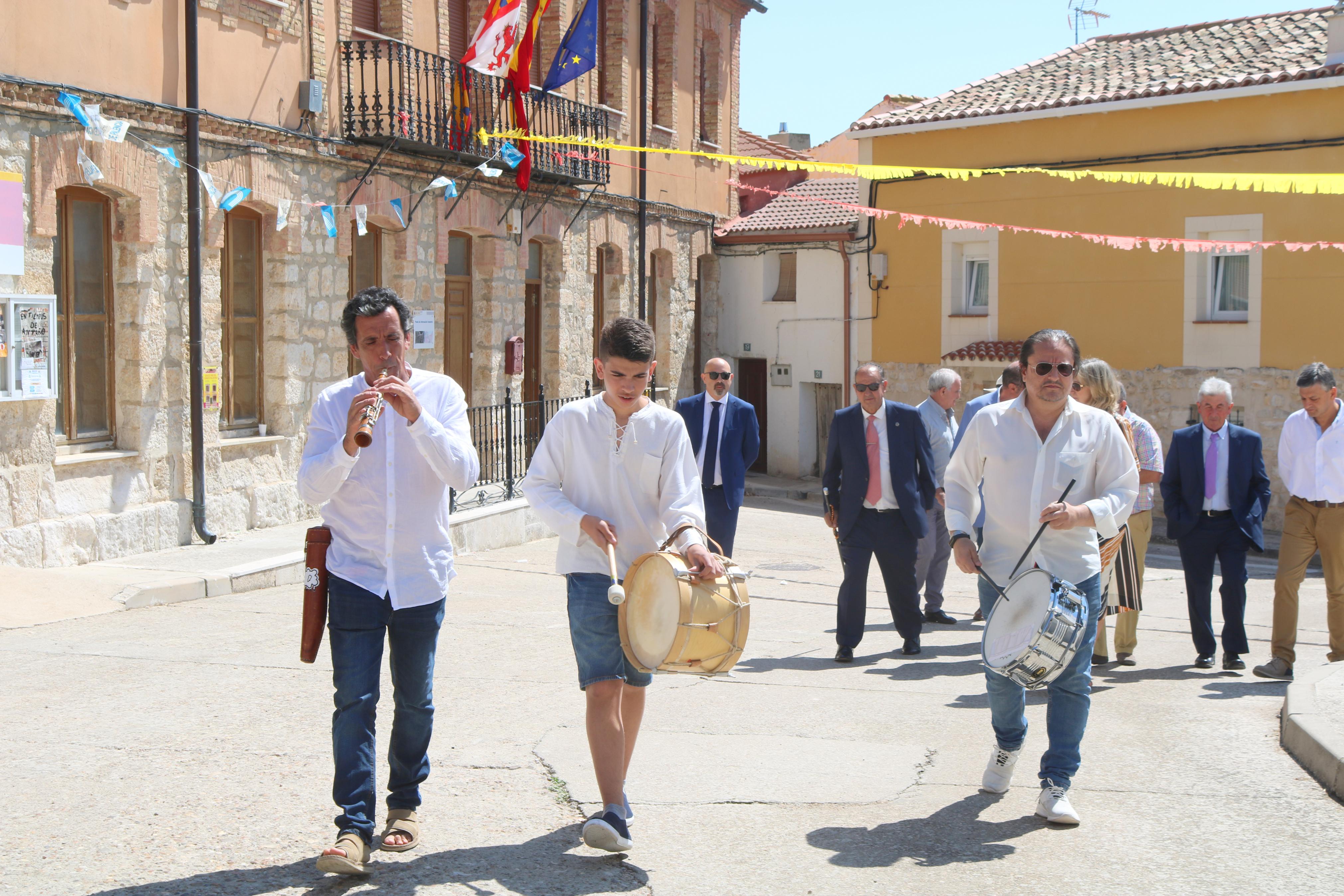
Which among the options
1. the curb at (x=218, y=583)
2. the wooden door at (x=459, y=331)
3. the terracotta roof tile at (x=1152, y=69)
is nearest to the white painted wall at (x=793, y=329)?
the terracotta roof tile at (x=1152, y=69)

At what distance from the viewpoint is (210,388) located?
498 inches

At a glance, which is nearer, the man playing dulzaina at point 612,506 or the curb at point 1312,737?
the man playing dulzaina at point 612,506

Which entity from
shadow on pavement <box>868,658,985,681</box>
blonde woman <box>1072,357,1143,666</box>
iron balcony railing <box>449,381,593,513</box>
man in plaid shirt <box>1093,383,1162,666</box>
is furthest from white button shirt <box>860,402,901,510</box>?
iron balcony railing <box>449,381,593,513</box>

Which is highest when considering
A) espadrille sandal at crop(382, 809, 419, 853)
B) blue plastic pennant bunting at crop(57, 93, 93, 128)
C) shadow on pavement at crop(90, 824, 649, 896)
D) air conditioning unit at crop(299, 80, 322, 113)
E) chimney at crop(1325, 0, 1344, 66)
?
chimney at crop(1325, 0, 1344, 66)

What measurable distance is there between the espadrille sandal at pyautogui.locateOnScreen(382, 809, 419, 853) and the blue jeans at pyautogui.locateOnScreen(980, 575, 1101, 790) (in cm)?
216

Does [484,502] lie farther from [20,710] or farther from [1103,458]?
[1103,458]

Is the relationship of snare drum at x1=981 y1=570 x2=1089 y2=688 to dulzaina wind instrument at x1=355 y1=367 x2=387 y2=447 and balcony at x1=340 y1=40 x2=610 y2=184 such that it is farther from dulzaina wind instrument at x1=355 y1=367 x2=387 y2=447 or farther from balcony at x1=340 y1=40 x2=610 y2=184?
balcony at x1=340 y1=40 x2=610 y2=184

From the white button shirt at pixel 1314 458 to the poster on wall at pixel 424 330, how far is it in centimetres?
1074

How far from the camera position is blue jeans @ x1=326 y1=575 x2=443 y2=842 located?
13.6 feet

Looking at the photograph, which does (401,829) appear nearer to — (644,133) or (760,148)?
(644,133)

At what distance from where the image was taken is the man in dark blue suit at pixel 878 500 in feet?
26.6

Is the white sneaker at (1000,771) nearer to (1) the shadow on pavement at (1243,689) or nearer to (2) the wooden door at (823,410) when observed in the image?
(1) the shadow on pavement at (1243,689)

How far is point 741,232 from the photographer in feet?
80.7

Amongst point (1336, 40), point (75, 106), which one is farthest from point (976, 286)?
point (75, 106)
